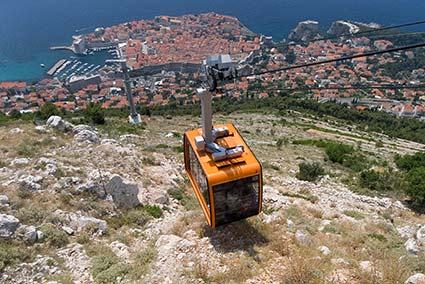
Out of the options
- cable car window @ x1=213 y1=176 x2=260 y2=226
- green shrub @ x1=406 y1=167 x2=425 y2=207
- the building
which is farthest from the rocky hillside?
the building

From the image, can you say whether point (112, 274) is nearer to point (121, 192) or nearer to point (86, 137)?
point (121, 192)

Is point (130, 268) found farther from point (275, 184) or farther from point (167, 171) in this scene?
point (275, 184)

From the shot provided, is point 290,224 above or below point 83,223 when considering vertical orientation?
below

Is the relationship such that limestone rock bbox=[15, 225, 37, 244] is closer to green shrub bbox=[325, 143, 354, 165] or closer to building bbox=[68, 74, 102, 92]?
green shrub bbox=[325, 143, 354, 165]

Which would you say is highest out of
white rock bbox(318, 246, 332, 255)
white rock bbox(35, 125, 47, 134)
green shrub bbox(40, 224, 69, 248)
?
green shrub bbox(40, 224, 69, 248)

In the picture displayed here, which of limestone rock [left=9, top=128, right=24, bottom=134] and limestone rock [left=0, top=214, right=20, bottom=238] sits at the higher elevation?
limestone rock [left=0, top=214, right=20, bottom=238]

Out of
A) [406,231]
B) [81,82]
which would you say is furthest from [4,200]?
[81,82]

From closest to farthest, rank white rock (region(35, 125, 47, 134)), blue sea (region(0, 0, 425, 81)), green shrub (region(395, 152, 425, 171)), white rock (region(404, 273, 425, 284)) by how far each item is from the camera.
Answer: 1. white rock (region(404, 273, 425, 284))
2. white rock (region(35, 125, 47, 134))
3. green shrub (region(395, 152, 425, 171))
4. blue sea (region(0, 0, 425, 81))
